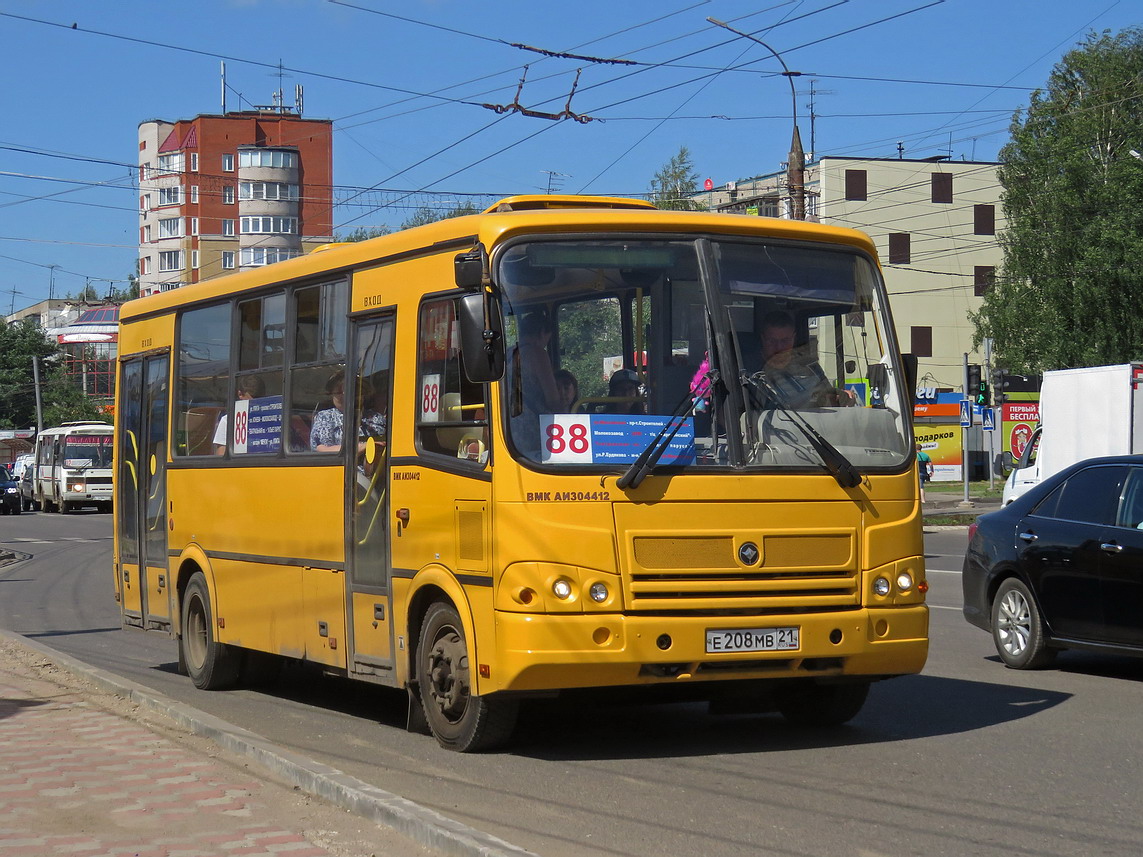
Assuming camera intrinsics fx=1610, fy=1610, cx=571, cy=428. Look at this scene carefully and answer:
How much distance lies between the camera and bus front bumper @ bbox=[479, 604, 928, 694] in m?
7.78

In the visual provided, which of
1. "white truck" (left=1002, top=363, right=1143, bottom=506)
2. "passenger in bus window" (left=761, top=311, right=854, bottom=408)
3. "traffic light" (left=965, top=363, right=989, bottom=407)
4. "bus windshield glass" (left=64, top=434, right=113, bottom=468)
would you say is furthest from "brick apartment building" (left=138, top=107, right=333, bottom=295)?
Answer: "passenger in bus window" (left=761, top=311, right=854, bottom=408)

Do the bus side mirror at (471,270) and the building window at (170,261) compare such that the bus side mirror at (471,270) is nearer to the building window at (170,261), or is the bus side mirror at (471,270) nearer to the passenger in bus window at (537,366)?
the passenger in bus window at (537,366)

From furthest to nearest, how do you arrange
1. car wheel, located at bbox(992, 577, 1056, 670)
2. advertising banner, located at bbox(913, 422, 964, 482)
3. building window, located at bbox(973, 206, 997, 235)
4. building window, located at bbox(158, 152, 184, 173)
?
building window, located at bbox(158, 152, 184, 173) < building window, located at bbox(973, 206, 997, 235) < advertising banner, located at bbox(913, 422, 964, 482) < car wheel, located at bbox(992, 577, 1056, 670)

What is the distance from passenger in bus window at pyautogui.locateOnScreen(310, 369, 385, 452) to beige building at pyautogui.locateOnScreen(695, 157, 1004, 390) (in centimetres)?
6943

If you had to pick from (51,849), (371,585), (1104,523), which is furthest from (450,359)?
(1104,523)

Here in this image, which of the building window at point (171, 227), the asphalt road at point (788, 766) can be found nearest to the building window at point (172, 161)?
the building window at point (171, 227)

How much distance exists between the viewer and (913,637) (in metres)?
8.48

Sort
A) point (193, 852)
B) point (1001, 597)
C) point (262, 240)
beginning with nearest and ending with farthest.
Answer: point (193, 852)
point (1001, 597)
point (262, 240)

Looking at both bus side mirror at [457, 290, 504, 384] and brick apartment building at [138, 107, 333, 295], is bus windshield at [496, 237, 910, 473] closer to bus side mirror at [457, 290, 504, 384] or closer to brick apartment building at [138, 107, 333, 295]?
bus side mirror at [457, 290, 504, 384]

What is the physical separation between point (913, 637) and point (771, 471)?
1201mm

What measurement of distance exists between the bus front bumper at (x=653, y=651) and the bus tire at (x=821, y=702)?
0.66m

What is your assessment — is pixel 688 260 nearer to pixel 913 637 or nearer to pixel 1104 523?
pixel 913 637

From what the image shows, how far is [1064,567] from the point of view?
1148 centimetres

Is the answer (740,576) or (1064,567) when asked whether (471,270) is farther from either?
(1064,567)
